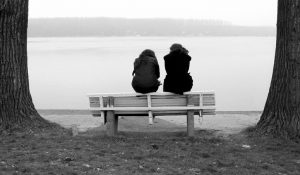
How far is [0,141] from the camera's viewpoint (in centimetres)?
685

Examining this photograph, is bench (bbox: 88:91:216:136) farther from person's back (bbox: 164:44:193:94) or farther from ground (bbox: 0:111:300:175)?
ground (bbox: 0:111:300:175)

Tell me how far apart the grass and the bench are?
1.11 ft

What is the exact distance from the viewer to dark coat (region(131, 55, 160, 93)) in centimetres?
721

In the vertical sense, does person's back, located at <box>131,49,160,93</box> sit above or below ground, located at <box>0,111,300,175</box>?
above

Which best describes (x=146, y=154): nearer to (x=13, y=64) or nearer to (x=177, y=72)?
(x=177, y=72)

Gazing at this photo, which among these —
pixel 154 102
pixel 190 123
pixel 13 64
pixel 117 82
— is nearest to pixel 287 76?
pixel 190 123

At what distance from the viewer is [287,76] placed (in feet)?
23.6

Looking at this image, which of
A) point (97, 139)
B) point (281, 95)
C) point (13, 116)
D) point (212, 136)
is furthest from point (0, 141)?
point (281, 95)

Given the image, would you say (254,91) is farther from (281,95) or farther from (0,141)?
(0,141)

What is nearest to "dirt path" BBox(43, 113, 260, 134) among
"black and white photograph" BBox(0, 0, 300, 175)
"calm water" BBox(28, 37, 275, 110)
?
"black and white photograph" BBox(0, 0, 300, 175)

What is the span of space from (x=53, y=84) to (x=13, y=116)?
13.6m

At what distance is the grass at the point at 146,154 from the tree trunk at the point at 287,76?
0.95 ft

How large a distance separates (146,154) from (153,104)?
3.47 feet

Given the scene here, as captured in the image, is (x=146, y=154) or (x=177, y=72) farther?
(x=177, y=72)
